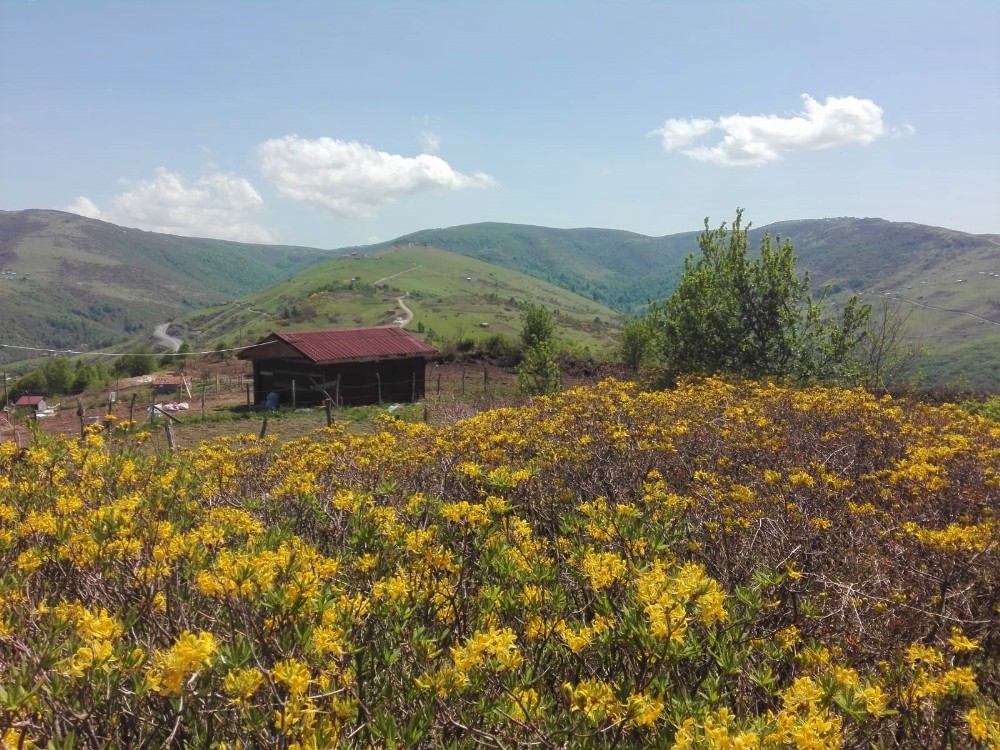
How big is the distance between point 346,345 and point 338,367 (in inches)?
53.4

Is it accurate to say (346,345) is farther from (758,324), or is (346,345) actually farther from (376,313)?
(376,313)

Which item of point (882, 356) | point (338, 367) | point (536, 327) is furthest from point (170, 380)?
point (882, 356)

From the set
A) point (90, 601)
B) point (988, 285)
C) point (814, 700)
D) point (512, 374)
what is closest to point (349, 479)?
point (90, 601)

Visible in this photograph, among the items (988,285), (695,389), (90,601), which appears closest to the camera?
(90,601)

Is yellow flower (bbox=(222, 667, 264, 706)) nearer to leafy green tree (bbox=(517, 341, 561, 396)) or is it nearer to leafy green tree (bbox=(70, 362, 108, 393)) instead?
leafy green tree (bbox=(517, 341, 561, 396))

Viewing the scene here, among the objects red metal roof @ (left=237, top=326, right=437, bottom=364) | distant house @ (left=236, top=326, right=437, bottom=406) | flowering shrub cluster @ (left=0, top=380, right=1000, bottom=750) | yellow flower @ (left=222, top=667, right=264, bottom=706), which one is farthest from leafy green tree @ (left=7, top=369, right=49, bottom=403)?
yellow flower @ (left=222, top=667, right=264, bottom=706)

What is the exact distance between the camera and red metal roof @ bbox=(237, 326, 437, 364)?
26125mm

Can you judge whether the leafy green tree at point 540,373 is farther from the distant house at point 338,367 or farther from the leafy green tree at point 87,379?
the leafy green tree at point 87,379

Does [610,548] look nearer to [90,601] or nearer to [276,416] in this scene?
[90,601]

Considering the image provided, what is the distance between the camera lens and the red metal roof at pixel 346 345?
26.1 metres

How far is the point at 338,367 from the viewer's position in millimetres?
26453

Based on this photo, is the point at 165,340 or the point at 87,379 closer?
the point at 87,379

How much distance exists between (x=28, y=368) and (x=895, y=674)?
190 metres

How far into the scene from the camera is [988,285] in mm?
191000
